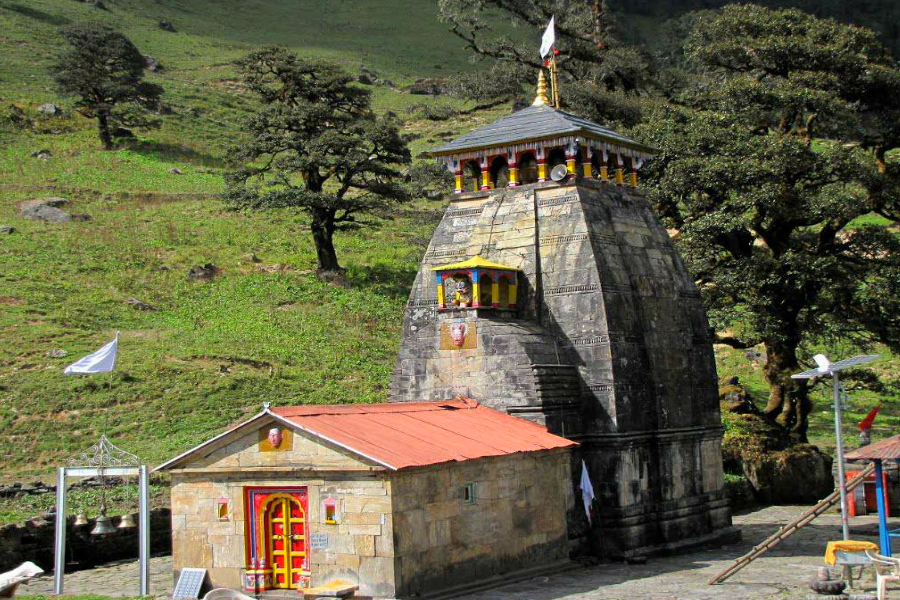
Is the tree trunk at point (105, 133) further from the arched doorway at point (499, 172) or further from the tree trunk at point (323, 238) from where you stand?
the arched doorway at point (499, 172)

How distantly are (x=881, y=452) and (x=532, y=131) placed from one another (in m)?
10.4

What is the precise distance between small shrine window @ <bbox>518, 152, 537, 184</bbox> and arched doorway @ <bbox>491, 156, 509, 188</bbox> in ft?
1.25

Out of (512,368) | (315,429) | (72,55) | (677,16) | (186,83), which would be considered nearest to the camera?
(315,429)

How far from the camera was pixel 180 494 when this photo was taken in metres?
19.8

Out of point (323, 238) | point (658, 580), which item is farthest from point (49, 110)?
point (658, 580)

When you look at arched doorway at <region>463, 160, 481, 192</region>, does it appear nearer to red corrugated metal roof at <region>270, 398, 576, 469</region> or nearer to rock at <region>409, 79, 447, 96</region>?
red corrugated metal roof at <region>270, 398, 576, 469</region>

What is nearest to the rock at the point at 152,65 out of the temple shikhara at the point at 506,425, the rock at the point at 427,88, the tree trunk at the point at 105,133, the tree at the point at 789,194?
the rock at the point at 427,88

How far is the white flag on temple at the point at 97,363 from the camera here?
2077cm

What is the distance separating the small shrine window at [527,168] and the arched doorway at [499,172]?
38cm

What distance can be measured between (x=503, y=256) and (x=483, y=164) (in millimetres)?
2556

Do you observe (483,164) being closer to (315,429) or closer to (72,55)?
(315,429)

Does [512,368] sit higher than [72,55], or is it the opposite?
[72,55]

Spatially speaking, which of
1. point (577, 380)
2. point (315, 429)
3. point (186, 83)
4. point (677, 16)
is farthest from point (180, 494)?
point (677, 16)

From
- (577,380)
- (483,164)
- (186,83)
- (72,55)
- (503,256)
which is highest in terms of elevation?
(186,83)
